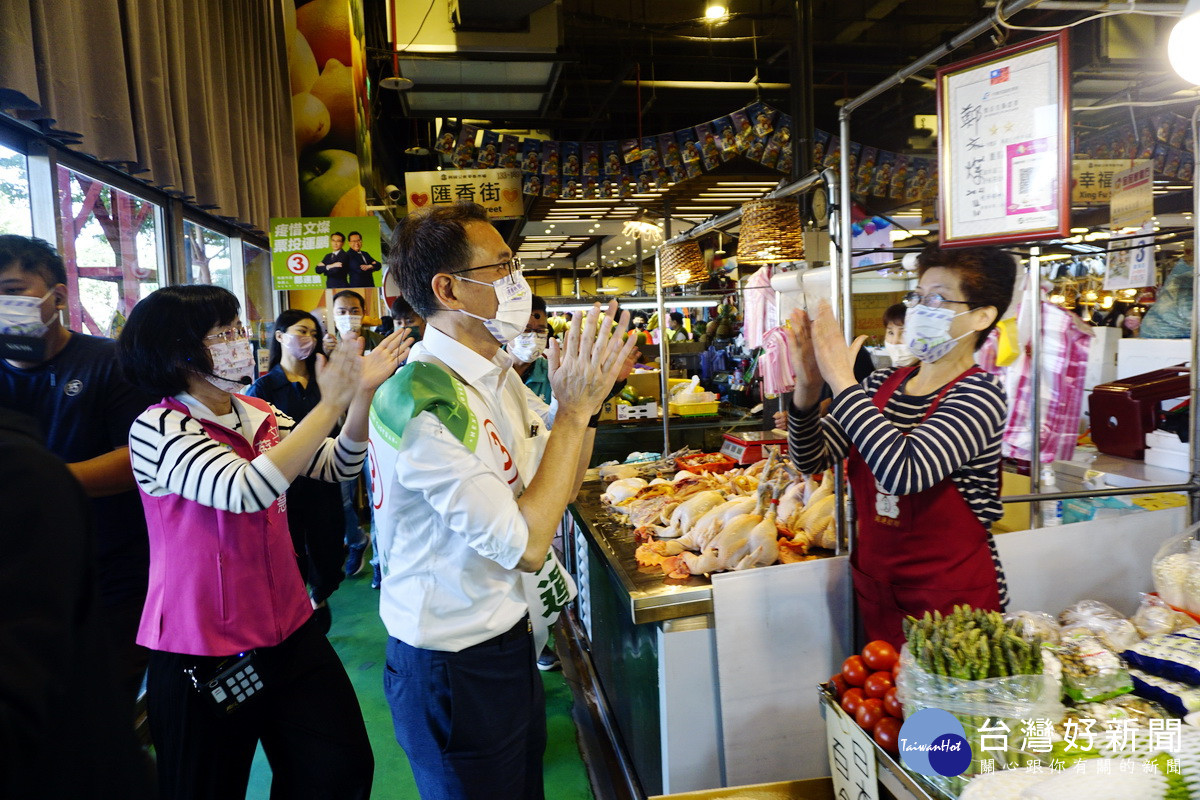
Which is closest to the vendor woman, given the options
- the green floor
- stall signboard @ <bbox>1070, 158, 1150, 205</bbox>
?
the green floor

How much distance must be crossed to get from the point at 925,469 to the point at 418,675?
4.27 ft

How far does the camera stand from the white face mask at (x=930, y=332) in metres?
1.98

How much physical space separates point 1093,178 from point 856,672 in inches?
268

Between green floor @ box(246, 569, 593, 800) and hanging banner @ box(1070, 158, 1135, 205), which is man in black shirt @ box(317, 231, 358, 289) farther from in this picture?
hanging banner @ box(1070, 158, 1135, 205)

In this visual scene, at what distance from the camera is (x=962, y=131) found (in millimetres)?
2025

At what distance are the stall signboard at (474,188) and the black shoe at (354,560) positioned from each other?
3.46 metres

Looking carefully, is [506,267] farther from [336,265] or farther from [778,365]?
[336,265]

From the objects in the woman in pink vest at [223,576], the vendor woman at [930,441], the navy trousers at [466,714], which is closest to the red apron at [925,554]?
the vendor woman at [930,441]

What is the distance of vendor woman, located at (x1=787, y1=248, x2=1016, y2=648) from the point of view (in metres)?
1.84

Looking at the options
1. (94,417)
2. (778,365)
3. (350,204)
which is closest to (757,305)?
(778,365)

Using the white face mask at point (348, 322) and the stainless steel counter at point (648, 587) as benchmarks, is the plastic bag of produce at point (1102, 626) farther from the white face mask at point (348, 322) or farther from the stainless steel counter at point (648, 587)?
the white face mask at point (348, 322)

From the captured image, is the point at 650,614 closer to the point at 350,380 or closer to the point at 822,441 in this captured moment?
the point at 822,441

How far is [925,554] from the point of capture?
195 cm

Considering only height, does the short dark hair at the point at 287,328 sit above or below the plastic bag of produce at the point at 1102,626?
above
